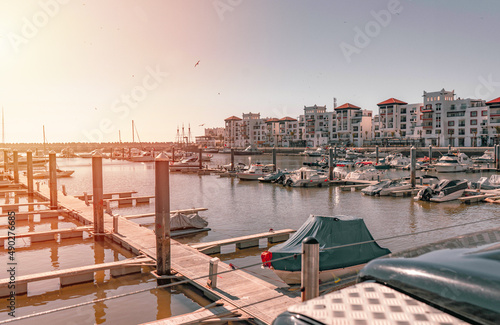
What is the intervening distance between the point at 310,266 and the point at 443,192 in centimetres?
3066

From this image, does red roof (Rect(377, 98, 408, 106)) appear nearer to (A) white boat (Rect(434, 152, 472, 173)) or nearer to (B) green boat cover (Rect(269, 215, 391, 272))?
(A) white boat (Rect(434, 152, 472, 173))

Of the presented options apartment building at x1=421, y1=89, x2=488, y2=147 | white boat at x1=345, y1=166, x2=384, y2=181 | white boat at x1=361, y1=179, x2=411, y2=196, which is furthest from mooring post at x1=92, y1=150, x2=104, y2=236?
apartment building at x1=421, y1=89, x2=488, y2=147

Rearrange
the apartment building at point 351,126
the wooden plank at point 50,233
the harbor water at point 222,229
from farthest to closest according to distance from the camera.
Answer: the apartment building at point 351,126 < the wooden plank at point 50,233 < the harbor water at point 222,229

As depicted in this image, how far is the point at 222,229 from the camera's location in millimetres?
23156

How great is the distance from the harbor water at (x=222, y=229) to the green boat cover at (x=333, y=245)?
1.27m

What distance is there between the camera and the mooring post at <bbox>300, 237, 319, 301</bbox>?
6039mm

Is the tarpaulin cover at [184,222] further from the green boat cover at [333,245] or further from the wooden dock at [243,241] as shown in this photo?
the green boat cover at [333,245]

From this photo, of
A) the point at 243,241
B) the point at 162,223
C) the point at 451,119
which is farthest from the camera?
the point at 451,119

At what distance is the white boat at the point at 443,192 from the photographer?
3228cm

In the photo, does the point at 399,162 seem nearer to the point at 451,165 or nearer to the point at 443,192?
the point at 451,165

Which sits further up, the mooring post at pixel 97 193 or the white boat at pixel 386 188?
the mooring post at pixel 97 193

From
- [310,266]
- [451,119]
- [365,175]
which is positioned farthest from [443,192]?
[451,119]

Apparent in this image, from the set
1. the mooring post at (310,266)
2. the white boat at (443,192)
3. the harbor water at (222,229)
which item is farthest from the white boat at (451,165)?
the mooring post at (310,266)

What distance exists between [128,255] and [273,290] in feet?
29.0
